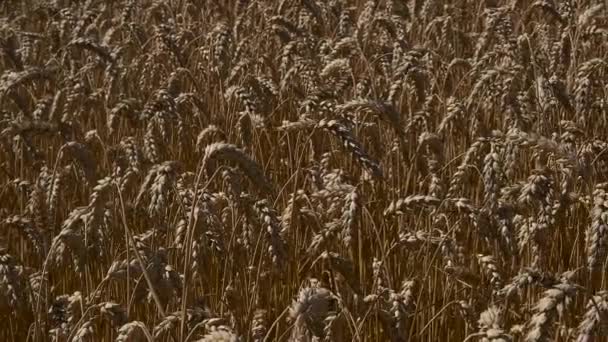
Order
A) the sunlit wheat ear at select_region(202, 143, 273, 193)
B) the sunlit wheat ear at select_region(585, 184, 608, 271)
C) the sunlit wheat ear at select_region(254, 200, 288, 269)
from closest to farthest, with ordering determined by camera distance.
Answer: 1. the sunlit wheat ear at select_region(202, 143, 273, 193)
2. the sunlit wheat ear at select_region(585, 184, 608, 271)
3. the sunlit wheat ear at select_region(254, 200, 288, 269)

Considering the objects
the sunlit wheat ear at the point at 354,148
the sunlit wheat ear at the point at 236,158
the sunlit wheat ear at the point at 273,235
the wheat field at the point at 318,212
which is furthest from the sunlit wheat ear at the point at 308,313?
the sunlit wheat ear at the point at 354,148

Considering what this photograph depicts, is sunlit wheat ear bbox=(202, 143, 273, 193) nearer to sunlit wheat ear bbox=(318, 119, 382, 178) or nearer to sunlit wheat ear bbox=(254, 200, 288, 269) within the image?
sunlit wheat ear bbox=(254, 200, 288, 269)

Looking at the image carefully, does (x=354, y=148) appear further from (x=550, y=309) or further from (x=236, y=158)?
(x=550, y=309)

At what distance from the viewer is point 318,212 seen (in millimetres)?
2660

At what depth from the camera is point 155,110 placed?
313cm

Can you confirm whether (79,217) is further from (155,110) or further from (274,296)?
(155,110)

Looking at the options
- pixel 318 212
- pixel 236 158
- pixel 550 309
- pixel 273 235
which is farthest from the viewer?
pixel 318 212

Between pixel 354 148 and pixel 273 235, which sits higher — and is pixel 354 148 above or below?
above

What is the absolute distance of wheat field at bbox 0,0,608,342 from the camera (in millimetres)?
2127

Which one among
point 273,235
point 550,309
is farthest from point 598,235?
point 273,235

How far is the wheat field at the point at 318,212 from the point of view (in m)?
2.13

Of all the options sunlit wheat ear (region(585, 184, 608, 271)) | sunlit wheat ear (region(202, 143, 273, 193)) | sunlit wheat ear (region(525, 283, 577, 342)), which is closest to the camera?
sunlit wheat ear (region(525, 283, 577, 342))

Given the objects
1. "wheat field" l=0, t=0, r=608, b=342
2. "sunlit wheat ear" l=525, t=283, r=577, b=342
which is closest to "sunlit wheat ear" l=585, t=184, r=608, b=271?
"wheat field" l=0, t=0, r=608, b=342

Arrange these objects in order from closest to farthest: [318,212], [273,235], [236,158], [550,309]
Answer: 1. [550,309]
2. [236,158]
3. [273,235]
4. [318,212]
